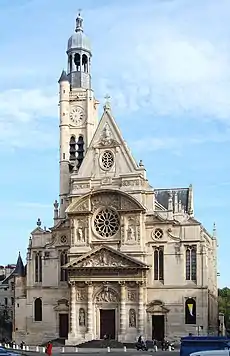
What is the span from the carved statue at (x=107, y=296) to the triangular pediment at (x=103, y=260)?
2364mm

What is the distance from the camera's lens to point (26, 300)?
73000mm

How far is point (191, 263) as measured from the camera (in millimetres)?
68188

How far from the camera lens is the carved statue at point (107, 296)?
6869 centimetres

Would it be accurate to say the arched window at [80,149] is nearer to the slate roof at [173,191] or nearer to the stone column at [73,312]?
the slate roof at [173,191]

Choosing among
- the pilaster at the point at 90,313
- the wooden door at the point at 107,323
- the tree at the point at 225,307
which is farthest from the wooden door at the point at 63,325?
the tree at the point at 225,307

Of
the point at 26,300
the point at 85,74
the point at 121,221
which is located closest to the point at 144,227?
the point at 121,221

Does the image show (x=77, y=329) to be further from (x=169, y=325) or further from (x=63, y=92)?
(x=63, y=92)

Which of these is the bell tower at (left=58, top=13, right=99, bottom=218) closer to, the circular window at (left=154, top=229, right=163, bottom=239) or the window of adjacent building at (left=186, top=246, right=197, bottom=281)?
the circular window at (left=154, top=229, right=163, bottom=239)

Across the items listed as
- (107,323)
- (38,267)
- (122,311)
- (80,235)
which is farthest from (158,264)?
(38,267)

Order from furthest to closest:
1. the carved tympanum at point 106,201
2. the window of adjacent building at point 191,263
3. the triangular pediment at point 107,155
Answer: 1. the triangular pediment at point 107,155
2. the carved tympanum at point 106,201
3. the window of adjacent building at point 191,263

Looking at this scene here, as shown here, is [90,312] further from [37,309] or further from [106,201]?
[106,201]

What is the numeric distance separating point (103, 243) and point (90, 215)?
2.73 m

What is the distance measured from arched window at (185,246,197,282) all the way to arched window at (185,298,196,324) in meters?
1.88

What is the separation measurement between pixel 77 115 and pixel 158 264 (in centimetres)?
1782
